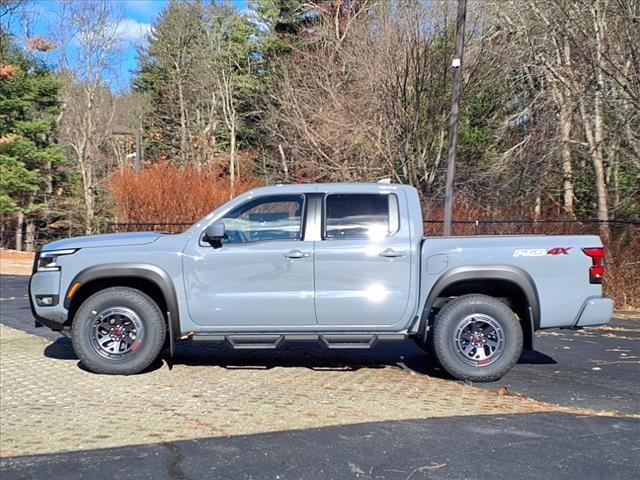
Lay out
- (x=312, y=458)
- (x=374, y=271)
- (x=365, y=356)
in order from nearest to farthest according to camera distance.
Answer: (x=312, y=458) < (x=374, y=271) < (x=365, y=356)

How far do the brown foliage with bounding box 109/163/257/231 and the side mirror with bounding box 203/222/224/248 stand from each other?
53.2 ft

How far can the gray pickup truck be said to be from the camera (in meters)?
5.95

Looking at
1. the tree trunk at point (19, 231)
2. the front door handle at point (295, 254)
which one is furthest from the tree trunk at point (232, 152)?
the front door handle at point (295, 254)

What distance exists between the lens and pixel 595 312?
593 centimetres

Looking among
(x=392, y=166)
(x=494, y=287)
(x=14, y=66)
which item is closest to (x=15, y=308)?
(x=494, y=287)

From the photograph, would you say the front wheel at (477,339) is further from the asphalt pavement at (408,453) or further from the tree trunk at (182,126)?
the tree trunk at (182,126)

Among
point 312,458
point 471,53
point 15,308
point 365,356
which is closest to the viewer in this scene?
point 312,458

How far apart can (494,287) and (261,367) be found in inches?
101

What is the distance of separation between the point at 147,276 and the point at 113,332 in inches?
27.7

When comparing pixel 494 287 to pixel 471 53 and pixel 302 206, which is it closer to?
pixel 302 206

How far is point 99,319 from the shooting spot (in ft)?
20.1

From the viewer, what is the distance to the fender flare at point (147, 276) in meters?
5.98

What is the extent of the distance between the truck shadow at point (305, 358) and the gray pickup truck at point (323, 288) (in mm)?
548

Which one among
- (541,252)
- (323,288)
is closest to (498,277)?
(541,252)
